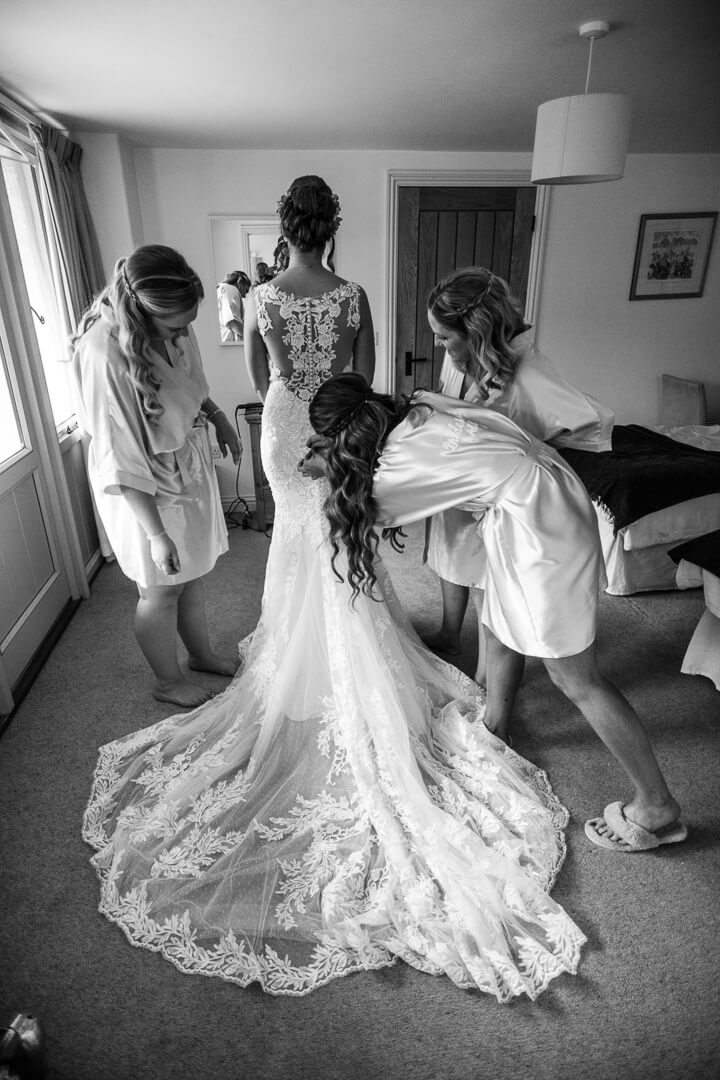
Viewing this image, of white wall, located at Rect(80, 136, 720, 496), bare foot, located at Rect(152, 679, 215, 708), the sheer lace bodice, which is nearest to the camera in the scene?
the sheer lace bodice

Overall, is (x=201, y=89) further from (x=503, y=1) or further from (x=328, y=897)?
(x=328, y=897)

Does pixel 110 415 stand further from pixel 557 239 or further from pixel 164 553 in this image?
pixel 557 239

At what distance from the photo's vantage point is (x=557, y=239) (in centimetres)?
439

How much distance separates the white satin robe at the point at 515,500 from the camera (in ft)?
4.95

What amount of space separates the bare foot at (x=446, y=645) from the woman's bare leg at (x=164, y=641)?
3.08 ft

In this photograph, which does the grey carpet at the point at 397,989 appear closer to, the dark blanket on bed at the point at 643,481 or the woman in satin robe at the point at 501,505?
the woman in satin robe at the point at 501,505

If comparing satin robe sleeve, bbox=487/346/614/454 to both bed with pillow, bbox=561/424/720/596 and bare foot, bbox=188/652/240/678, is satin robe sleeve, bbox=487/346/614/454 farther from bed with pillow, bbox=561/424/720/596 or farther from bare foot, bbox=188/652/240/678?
bare foot, bbox=188/652/240/678

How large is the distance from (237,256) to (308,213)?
97.4 inches

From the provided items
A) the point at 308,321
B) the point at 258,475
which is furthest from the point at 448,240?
the point at 308,321

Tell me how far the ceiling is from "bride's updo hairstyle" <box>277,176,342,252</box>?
51cm

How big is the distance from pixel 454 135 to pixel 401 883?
3752 millimetres

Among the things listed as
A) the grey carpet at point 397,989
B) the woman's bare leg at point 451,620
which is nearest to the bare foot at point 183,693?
the grey carpet at point 397,989

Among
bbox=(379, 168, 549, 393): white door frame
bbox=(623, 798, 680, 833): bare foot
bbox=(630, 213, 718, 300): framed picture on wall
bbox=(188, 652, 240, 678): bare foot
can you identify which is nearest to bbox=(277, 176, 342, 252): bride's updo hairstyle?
bbox=(188, 652, 240, 678): bare foot

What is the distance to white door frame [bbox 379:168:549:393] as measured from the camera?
13.3 feet
